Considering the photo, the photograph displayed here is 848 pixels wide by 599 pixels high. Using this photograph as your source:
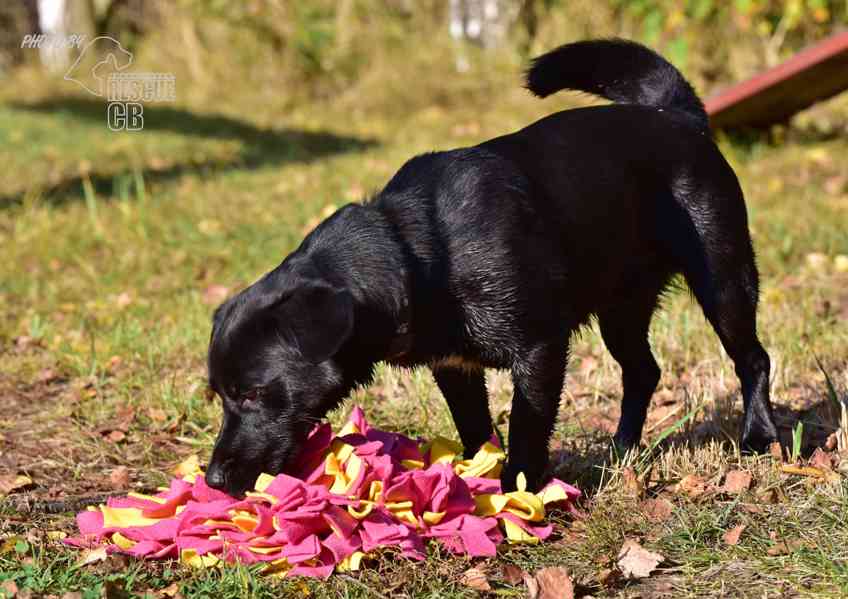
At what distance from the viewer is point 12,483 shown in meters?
3.89

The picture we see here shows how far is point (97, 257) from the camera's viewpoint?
771cm

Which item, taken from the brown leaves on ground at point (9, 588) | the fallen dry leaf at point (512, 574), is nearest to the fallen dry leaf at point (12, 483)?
the brown leaves on ground at point (9, 588)

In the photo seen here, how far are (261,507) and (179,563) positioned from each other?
29 cm

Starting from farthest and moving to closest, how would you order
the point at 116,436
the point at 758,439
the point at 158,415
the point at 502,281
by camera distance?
the point at 158,415 < the point at 116,436 < the point at 758,439 < the point at 502,281

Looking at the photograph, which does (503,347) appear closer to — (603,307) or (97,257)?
(603,307)

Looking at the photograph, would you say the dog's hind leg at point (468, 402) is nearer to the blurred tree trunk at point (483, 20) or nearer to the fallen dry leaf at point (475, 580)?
the fallen dry leaf at point (475, 580)

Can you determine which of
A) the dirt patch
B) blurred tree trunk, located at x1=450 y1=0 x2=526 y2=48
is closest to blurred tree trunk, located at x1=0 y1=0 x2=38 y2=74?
blurred tree trunk, located at x1=450 y1=0 x2=526 y2=48

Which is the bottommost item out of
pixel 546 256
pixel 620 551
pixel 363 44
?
pixel 620 551

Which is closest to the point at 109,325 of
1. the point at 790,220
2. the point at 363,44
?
the point at 790,220

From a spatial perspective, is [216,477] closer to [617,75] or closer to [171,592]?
[171,592]

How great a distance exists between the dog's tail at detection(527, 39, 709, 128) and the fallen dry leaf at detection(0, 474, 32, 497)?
7.62 ft

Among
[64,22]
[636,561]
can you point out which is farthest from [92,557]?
[64,22]

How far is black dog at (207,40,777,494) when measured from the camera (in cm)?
325

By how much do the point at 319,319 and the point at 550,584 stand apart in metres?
0.96
